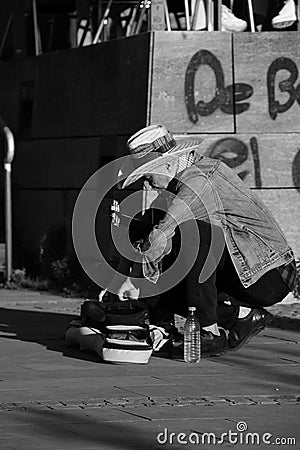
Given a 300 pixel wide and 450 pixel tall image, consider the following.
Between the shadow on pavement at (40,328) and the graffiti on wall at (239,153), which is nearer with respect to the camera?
the shadow on pavement at (40,328)

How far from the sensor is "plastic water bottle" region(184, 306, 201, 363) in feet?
23.3

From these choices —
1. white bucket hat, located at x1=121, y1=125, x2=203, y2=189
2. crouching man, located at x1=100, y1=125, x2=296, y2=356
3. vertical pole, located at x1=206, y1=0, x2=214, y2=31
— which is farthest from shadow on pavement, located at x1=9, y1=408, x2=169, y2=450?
vertical pole, located at x1=206, y1=0, x2=214, y2=31

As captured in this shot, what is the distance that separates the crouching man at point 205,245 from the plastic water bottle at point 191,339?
0.25 feet

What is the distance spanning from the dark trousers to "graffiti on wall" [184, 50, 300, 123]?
340 cm

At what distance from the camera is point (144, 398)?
5.90m

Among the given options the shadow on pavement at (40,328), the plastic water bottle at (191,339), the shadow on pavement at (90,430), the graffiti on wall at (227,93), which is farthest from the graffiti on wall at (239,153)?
the shadow on pavement at (90,430)

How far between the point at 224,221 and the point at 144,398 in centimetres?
167

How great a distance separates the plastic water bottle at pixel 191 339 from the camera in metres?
7.10

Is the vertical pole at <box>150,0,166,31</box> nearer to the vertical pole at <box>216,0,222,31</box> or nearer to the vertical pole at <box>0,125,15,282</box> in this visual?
the vertical pole at <box>216,0,222,31</box>

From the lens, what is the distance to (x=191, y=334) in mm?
7109

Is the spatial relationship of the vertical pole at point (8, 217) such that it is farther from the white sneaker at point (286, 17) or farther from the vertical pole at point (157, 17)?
the white sneaker at point (286, 17)

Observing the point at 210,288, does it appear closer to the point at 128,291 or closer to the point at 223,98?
the point at 128,291

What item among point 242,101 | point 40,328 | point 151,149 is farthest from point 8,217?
point 151,149

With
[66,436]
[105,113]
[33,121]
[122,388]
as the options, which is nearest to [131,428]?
[66,436]
